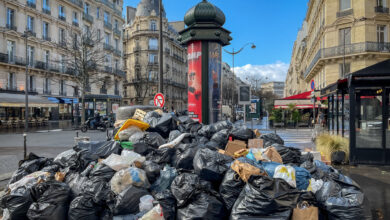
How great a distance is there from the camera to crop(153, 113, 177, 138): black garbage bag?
251 inches

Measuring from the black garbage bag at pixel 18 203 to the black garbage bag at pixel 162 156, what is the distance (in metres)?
1.82

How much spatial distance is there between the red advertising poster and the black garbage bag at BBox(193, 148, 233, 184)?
8.98 meters

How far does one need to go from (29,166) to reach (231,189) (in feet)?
11.6

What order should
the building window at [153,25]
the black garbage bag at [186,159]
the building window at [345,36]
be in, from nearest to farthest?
the black garbage bag at [186,159]
the building window at [345,36]
the building window at [153,25]

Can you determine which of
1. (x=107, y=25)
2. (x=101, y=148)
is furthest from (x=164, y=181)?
(x=107, y=25)

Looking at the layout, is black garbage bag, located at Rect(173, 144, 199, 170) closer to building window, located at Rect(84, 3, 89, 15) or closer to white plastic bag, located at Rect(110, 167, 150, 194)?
white plastic bag, located at Rect(110, 167, 150, 194)

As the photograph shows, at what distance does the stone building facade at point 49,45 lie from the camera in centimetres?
2661

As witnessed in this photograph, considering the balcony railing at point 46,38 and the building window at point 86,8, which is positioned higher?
the building window at point 86,8

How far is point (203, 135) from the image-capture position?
642 centimetres

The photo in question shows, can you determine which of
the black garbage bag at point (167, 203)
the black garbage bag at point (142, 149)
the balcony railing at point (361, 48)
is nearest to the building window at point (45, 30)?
the balcony railing at point (361, 48)

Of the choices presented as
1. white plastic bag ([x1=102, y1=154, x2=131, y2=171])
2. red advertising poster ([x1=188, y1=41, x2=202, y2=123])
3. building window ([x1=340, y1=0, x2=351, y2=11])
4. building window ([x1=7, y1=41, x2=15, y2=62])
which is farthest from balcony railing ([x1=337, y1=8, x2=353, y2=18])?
building window ([x1=7, y1=41, x2=15, y2=62])

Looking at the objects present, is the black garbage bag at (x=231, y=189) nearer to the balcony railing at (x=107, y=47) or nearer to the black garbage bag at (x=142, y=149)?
the black garbage bag at (x=142, y=149)

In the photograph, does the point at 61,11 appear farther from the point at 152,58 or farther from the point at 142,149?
the point at 142,149

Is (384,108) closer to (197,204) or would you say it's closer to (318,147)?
(318,147)
